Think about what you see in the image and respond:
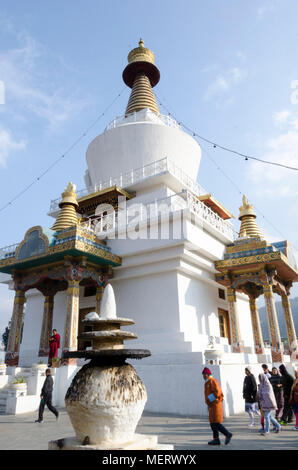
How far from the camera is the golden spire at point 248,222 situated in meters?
18.1

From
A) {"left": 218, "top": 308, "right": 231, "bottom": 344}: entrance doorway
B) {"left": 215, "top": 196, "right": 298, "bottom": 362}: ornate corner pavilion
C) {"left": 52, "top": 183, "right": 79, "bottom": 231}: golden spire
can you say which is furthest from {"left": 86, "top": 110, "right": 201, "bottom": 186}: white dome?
{"left": 218, "top": 308, "right": 231, "bottom": 344}: entrance doorway

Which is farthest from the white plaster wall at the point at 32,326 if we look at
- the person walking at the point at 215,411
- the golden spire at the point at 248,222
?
the person walking at the point at 215,411

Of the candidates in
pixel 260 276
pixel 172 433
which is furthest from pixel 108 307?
pixel 260 276

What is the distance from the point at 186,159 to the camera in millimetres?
20953

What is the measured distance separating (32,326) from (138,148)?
37.7ft

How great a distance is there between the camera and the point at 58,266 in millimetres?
13664

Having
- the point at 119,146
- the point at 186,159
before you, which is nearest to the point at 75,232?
the point at 119,146

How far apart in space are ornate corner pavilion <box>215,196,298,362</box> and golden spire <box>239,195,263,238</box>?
0.96m

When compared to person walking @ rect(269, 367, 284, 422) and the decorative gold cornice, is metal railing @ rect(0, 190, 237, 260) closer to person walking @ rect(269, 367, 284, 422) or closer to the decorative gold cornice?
person walking @ rect(269, 367, 284, 422)

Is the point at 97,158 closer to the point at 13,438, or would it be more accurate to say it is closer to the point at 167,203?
the point at 167,203

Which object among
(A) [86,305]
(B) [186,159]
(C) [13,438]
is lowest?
(C) [13,438]

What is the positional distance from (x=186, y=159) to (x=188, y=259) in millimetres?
8857

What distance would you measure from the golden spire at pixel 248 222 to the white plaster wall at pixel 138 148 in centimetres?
436

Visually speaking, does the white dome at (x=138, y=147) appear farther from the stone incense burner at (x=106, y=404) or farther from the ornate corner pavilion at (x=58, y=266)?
the stone incense burner at (x=106, y=404)
